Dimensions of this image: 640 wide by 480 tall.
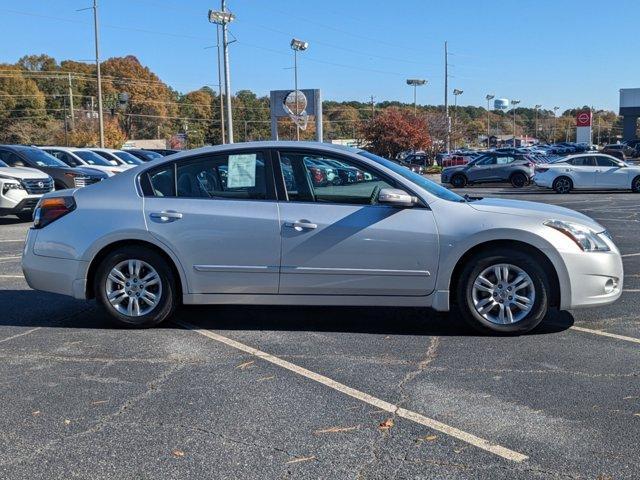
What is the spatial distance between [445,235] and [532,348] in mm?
1126

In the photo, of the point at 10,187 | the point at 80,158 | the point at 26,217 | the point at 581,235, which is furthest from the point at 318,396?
the point at 80,158

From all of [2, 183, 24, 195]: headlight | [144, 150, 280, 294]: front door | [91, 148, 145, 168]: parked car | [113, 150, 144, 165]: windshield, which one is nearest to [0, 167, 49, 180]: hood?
[2, 183, 24, 195]: headlight

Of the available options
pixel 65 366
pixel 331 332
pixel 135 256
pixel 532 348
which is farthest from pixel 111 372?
pixel 532 348

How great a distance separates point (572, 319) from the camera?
6.31m

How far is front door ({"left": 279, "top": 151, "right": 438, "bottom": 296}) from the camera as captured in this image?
5.66 metres

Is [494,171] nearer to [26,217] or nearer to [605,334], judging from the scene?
[26,217]

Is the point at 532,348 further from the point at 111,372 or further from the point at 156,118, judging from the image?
the point at 156,118

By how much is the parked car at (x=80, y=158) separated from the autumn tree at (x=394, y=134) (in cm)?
3015

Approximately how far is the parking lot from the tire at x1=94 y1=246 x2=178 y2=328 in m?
0.15

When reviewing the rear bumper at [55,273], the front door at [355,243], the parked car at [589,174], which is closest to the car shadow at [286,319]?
the rear bumper at [55,273]

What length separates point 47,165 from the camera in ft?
60.5

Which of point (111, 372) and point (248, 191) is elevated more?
point (248, 191)

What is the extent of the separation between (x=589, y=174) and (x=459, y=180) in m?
7.19

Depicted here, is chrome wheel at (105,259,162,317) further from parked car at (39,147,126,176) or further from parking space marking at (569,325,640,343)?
parked car at (39,147,126,176)
